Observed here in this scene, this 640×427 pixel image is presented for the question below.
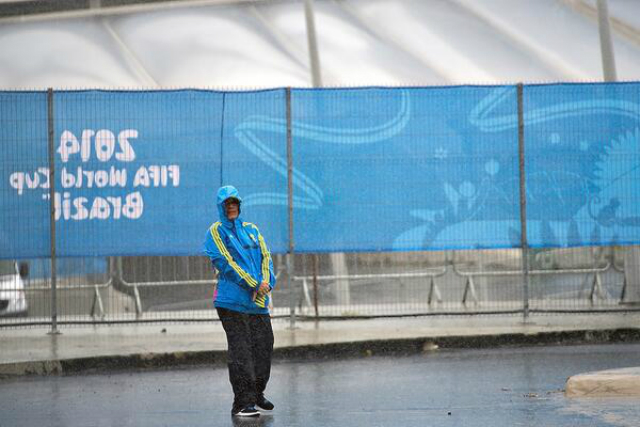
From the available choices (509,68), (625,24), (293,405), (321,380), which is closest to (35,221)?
(321,380)

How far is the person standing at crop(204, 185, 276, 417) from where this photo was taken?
962cm

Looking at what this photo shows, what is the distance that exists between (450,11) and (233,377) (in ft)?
77.8

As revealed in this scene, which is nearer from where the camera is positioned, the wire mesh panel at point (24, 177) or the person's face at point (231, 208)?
the person's face at point (231, 208)

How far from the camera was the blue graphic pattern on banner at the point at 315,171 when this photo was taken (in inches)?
588

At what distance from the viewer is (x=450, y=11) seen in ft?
106

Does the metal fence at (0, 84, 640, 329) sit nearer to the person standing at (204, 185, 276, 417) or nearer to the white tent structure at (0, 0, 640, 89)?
the person standing at (204, 185, 276, 417)

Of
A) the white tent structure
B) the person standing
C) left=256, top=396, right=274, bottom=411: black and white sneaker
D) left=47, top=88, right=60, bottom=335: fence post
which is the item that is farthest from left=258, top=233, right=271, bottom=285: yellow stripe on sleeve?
the white tent structure

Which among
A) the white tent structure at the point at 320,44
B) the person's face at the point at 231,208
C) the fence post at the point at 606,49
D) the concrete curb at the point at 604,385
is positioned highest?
the white tent structure at the point at 320,44

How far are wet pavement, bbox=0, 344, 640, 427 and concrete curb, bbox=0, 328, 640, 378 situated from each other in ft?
0.99

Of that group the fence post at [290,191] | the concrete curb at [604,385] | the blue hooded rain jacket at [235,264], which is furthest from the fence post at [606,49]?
the blue hooded rain jacket at [235,264]

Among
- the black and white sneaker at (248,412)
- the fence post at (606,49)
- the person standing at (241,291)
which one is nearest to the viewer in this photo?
the black and white sneaker at (248,412)

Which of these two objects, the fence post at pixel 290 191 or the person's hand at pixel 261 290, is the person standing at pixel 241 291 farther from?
the fence post at pixel 290 191

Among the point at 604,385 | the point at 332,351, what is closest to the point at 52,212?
the point at 332,351

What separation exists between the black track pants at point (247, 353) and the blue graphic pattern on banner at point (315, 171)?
5.14 metres
